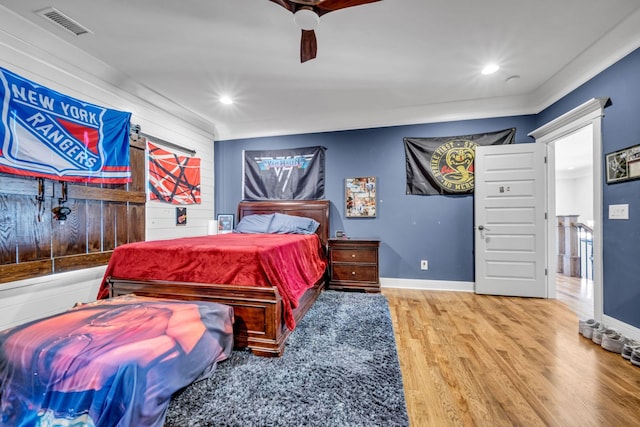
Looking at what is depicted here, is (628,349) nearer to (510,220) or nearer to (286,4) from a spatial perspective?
(510,220)

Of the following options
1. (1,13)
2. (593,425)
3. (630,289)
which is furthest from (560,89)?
(1,13)

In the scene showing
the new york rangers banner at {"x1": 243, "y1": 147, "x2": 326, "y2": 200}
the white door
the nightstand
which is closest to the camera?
the white door

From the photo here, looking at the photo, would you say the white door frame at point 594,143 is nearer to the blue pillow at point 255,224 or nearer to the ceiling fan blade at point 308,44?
the ceiling fan blade at point 308,44

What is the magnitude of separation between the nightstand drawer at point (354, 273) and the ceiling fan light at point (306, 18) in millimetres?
2706

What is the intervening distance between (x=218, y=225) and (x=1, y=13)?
3095 millimetres

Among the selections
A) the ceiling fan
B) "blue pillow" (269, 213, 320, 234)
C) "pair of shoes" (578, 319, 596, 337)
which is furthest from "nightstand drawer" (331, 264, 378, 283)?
the ceiling fan

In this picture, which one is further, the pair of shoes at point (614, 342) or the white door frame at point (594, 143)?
the white door frame at point (594, 143)

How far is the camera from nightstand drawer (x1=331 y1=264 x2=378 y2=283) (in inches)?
138

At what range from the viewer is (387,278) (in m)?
3.89

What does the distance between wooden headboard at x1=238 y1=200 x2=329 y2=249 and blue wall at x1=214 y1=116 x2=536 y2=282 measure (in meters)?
0.19

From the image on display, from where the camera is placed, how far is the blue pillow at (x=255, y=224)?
12.5 feet

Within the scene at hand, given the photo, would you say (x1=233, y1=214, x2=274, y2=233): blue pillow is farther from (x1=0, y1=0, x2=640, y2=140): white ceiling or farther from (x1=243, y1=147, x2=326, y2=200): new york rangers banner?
(x1=0, y1=0, x2=640, y2=140): white ceiling

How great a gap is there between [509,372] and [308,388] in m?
1.32

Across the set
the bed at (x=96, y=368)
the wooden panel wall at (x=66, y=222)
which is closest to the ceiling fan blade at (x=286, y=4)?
the bed at (x=96, y=368)
